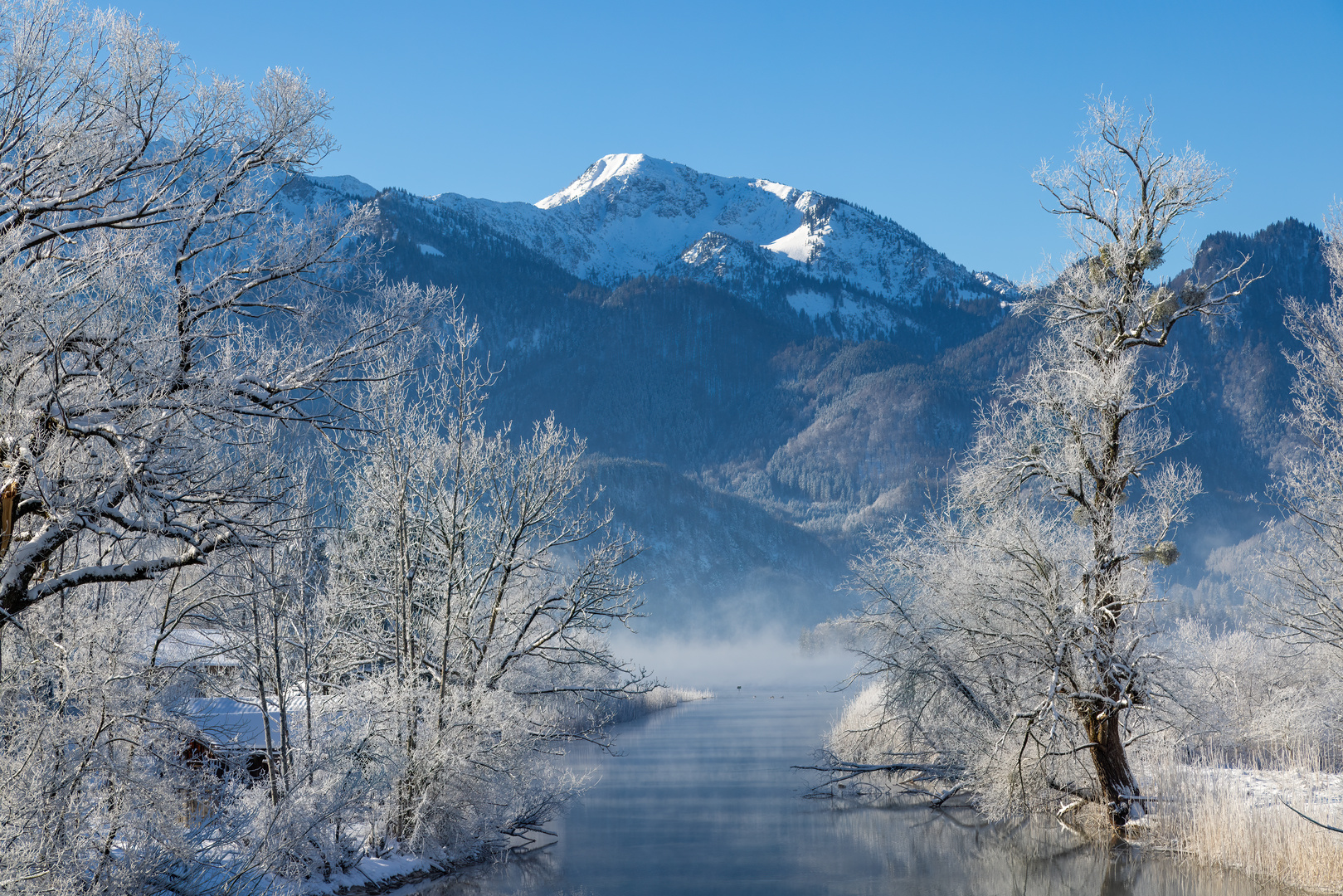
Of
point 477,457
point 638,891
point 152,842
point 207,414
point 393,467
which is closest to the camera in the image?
point 207,414

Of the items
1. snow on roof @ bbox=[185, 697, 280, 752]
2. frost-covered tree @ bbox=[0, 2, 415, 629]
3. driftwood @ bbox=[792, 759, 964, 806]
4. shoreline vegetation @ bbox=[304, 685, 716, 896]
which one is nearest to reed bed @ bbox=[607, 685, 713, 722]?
driftwood @ bbox=[792, 759, 964, 806]

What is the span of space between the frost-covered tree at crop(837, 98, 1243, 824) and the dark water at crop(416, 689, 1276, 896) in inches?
55.3

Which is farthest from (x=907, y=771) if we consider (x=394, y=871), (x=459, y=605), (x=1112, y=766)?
(x=394, y=871)

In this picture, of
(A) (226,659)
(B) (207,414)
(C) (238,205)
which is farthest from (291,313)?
(A) (226,659)

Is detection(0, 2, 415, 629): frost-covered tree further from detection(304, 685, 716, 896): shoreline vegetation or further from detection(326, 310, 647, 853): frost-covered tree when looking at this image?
detection(304, 685, 716, 896): shoreline vegetation

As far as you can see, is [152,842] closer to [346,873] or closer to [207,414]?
[207,414]

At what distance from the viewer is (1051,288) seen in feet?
60.8

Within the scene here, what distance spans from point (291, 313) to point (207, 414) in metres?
2.18

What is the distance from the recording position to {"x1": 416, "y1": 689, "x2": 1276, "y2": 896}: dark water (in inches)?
698

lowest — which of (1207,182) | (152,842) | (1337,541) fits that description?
(152,842)

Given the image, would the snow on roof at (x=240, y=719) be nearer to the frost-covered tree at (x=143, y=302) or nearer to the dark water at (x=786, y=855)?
the dark water at (x=786, y=855)

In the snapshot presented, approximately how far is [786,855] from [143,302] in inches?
665

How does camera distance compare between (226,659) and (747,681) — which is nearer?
(226,659)

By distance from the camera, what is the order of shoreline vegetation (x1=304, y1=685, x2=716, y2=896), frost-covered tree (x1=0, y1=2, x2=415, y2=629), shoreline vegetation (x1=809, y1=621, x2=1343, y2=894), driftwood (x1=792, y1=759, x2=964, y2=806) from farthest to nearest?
driftwood (x1=792, y1=759, x2=964, y2=806) < shoreline vegetation (x1=809, y1=621, x2=1343, y2=894) < shoreline vegetation (x1=304, y1=685, x2=716, y2=896) < frost-covered tree (x1=0, y1=2, x2=415, y2=629)
